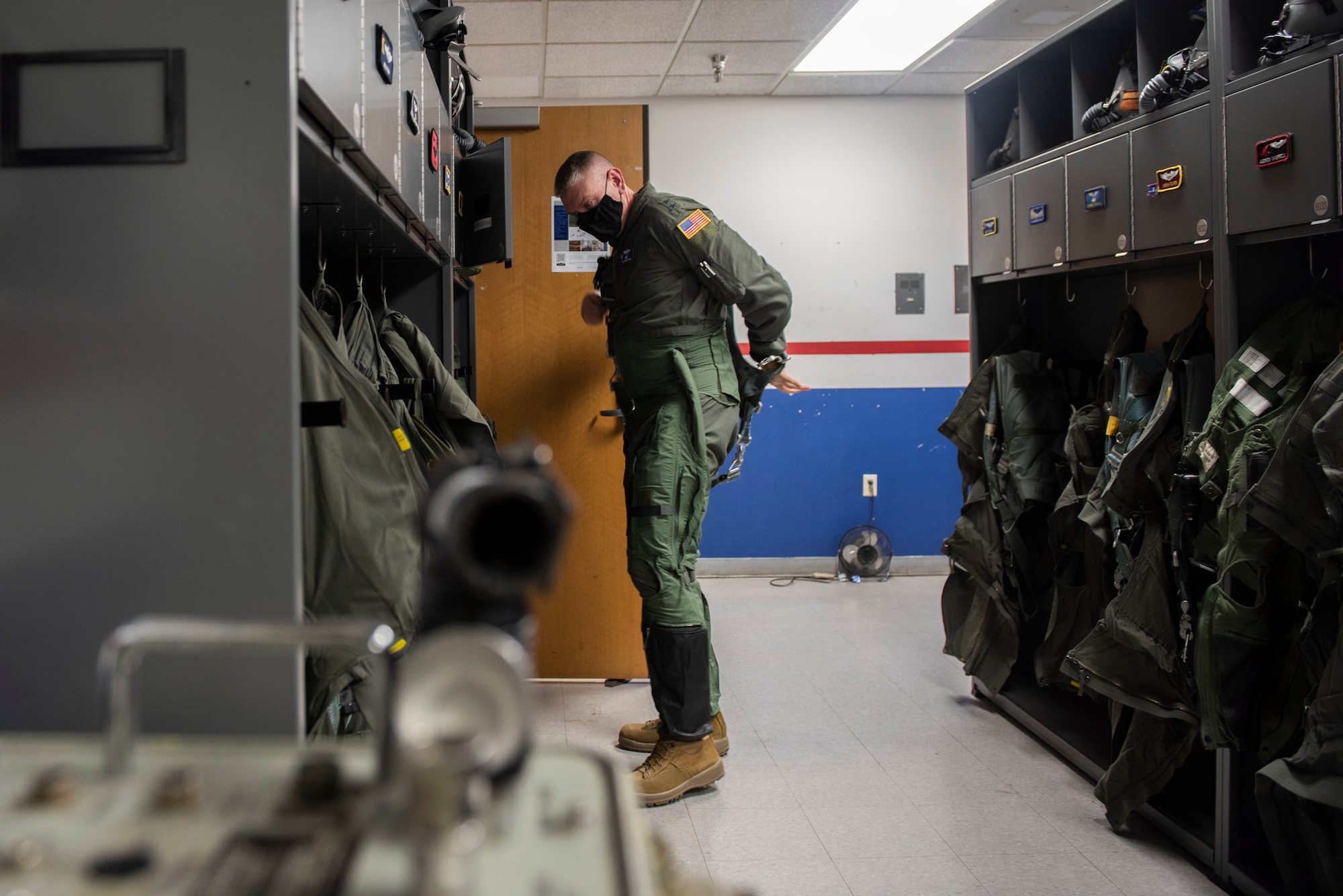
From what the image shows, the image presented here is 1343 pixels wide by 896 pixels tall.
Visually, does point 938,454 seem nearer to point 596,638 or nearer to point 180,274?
point 596,638

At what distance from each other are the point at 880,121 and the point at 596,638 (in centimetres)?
357

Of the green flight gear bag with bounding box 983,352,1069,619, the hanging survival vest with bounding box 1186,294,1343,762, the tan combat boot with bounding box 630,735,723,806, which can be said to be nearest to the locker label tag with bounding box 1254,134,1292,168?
the hanging survival vest with bounding box 1186,294,1343,762

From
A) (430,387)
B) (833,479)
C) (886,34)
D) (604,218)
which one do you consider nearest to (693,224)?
(604,218)

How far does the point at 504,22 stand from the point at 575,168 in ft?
6.50

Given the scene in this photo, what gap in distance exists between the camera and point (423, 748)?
41 centimetres

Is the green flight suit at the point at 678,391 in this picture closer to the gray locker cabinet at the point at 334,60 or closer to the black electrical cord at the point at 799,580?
the gray locker cabinet at the point at 334,60

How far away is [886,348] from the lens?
17.9ft

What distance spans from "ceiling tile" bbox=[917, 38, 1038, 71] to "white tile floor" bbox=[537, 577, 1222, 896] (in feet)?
9.50

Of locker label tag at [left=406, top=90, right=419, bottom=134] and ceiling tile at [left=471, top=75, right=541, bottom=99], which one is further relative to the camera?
ceiling tile at [left=471, top=75, right=541, bottom=99]

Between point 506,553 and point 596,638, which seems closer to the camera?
point 506,553

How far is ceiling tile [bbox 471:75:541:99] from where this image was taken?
5133 millimetres

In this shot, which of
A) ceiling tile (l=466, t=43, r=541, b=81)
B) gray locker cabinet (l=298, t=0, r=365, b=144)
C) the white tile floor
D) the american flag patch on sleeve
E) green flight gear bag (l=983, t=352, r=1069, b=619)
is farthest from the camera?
ceiling tile (l=466, t=43, r=541, b=81)

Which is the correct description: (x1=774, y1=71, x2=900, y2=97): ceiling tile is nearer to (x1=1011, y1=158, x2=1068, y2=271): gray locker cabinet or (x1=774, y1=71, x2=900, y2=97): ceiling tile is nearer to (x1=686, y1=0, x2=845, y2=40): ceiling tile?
(x1=686, y1=0, x2=845, y2=40): ceiling tile

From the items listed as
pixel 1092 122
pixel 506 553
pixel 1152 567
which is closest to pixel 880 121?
pixel 1092 122
